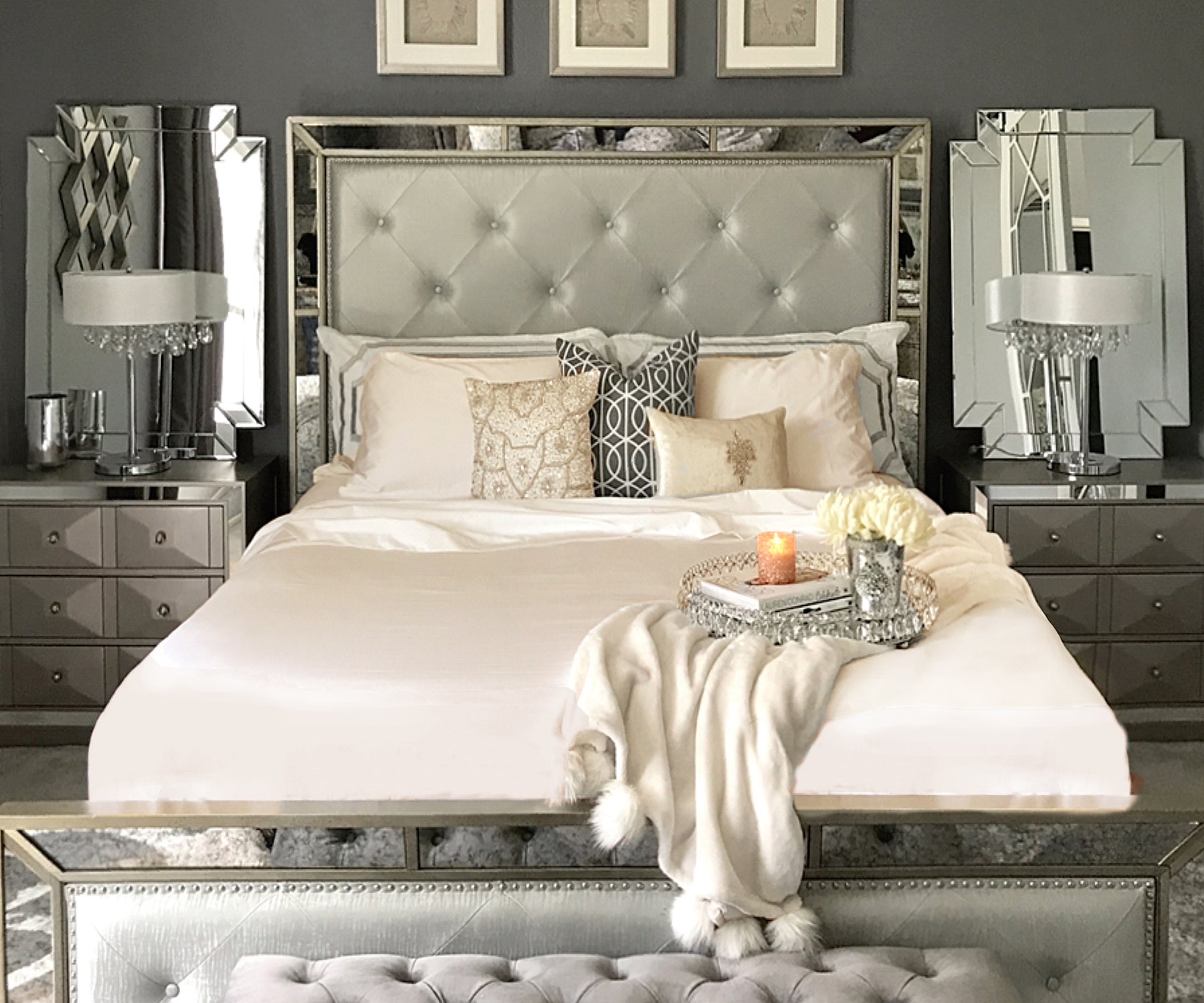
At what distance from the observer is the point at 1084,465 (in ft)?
13.6

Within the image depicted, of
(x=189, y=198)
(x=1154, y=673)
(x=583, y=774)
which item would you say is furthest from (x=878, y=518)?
(x=189, y=198)

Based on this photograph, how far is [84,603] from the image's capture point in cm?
402

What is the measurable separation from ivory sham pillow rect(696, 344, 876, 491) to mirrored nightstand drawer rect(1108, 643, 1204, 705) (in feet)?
2.71

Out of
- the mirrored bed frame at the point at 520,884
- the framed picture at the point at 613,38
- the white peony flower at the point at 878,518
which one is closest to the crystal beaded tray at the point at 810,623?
the white peony flower at the point at 878,518

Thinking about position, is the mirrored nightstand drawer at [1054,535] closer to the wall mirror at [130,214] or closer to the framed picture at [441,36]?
the framed picture at [441,36]

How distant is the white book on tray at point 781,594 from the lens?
2.57m

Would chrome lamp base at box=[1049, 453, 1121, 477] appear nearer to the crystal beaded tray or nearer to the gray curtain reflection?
the crystal beaded tray

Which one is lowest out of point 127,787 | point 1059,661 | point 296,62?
point 127,787

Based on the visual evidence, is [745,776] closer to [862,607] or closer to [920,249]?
[862,607]

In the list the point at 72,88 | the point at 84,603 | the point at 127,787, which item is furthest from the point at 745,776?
the point at 72,88

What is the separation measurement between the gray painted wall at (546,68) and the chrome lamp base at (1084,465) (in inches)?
35.7

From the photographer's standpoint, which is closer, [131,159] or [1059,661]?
[1059,661]

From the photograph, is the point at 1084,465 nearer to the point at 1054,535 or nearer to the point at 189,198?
the point at 1054,535

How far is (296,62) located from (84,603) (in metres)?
1.61
